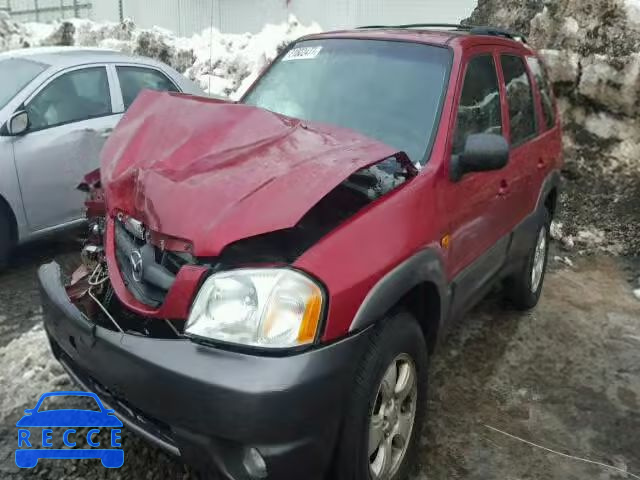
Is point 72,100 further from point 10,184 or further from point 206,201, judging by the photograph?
point 206,201

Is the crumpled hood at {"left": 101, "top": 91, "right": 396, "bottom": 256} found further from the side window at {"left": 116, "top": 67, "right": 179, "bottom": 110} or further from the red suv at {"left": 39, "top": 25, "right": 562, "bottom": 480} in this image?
the side window at {"left": 116, "top": 67, "right": 179, "bottom": 110}

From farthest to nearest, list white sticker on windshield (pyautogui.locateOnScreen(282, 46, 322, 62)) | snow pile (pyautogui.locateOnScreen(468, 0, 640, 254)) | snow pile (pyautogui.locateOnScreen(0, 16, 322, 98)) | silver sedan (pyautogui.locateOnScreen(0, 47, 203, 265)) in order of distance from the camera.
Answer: snow pile (pyautogui.locateOnScreen(0, 16, 322, 98)), snow pile (pyautogui.locateOnScreen(468, 0, 640, 254)), silver sedan (pyautogui.locateOnScreen(0, 47, 203, 265)), white sticker on windshield (pyautogui.locateOnScreen(282, 46, 322, 62))

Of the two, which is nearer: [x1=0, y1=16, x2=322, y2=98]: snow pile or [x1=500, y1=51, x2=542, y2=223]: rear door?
[x1=500, y1=51, x2=542, y2=223]: rear door

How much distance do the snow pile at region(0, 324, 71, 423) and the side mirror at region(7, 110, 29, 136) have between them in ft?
5.29

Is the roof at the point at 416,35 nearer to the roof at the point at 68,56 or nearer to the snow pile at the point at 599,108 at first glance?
the roof at the point at 68,56


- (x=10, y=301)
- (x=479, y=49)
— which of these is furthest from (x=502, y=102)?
(x=10, y=301)

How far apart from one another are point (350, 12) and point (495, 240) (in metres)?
11.4

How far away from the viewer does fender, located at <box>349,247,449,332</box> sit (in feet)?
6.97

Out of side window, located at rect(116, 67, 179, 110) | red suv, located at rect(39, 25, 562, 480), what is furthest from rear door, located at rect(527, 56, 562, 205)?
side window, located at rect(116, 67, 179, 110)

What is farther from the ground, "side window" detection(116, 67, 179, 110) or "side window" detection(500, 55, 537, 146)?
"side window" detection(500, 55, 537, 146)

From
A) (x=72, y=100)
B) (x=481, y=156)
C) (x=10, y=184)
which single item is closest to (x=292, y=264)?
(x=481, y=156)

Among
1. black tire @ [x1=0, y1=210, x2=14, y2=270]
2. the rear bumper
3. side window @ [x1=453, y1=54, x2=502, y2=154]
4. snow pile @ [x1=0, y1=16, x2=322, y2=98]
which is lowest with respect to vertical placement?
black tire @ [x1=0, y1=210, x2=14, y2=270]

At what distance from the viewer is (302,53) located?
3633 millimetres

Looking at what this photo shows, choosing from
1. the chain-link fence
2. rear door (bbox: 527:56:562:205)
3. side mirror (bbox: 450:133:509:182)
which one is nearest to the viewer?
side mirror (bbox: 450:133:509:182)
